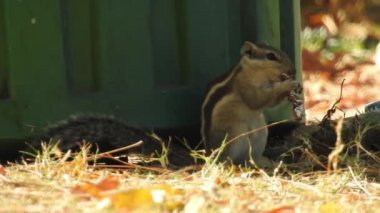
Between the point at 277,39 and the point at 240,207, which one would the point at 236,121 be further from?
the point at 240,207

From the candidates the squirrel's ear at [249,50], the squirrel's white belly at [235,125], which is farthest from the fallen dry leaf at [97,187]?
the squirrel's ear at [249,50]

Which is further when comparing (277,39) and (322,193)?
(277,39)

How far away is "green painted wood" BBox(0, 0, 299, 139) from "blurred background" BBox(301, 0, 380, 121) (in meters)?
2.34

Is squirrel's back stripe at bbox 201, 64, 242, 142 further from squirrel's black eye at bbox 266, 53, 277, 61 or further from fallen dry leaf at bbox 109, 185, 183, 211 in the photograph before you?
fallen dry leaf at bbox 109, 185, 183, 211

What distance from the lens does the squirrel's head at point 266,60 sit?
6289 millimetres

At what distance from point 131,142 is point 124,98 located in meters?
0.25

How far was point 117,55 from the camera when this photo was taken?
618 centimetres

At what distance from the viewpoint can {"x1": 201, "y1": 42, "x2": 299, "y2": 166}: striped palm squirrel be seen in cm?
629

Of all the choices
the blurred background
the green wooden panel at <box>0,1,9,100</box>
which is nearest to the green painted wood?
the green wooden panel at <box>0,1,9,100</box>

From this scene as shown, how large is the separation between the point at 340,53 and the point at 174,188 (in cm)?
720

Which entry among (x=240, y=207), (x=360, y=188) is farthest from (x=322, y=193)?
(x=240, y=207)

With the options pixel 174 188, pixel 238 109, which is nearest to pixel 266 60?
pixel 238 109

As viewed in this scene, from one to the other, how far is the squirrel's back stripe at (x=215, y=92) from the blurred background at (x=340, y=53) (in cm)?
248

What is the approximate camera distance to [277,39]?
6.99 metres
